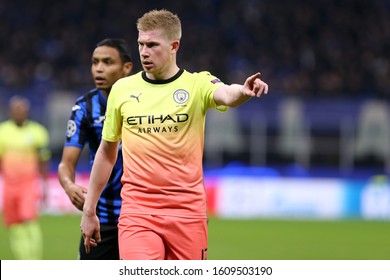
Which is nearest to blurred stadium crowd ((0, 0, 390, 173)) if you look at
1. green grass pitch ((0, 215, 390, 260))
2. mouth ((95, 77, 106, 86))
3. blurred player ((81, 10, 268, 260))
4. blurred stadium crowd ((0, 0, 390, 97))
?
blurred stadium crowd ((0, 0, 390, 97))

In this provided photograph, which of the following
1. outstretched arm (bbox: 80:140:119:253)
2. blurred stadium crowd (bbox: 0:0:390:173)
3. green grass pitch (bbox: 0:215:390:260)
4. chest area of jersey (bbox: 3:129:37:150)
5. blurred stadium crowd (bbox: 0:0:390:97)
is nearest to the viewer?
outstretched arm (bbox: 80:140:119:253)

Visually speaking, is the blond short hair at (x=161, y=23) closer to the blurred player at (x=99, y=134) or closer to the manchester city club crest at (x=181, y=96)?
the manchester city club crest at (x=181, y=96)

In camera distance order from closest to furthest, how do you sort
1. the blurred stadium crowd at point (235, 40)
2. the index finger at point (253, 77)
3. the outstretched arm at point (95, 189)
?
the index finger at point (253, 77), the outstretched arm at point (95, 189), the blurred stadium crowd at point (235, 40)

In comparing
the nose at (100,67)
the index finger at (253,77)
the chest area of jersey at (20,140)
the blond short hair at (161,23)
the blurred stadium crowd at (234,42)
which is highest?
the blurred stadium crowd at (234,42)

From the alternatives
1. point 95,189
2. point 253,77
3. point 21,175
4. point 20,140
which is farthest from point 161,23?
point 20,140

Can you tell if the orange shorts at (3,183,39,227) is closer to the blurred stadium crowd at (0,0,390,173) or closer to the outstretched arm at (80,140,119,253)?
the outstretched arm at (80,140,119,253)

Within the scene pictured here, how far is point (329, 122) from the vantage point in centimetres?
2155

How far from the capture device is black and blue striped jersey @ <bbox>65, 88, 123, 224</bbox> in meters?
6.92

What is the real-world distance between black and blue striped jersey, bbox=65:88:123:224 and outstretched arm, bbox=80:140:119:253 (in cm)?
86

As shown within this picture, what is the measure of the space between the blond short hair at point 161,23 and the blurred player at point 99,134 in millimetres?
1297

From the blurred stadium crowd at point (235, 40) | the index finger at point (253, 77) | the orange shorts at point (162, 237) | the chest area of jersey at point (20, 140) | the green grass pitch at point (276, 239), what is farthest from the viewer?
the blurred stadium crowd at point (235, 40)

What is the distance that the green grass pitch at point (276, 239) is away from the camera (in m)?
14.0

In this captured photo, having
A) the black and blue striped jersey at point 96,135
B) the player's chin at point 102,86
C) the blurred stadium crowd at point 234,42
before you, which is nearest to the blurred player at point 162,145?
the black and blue striped jersey at point 96,135
